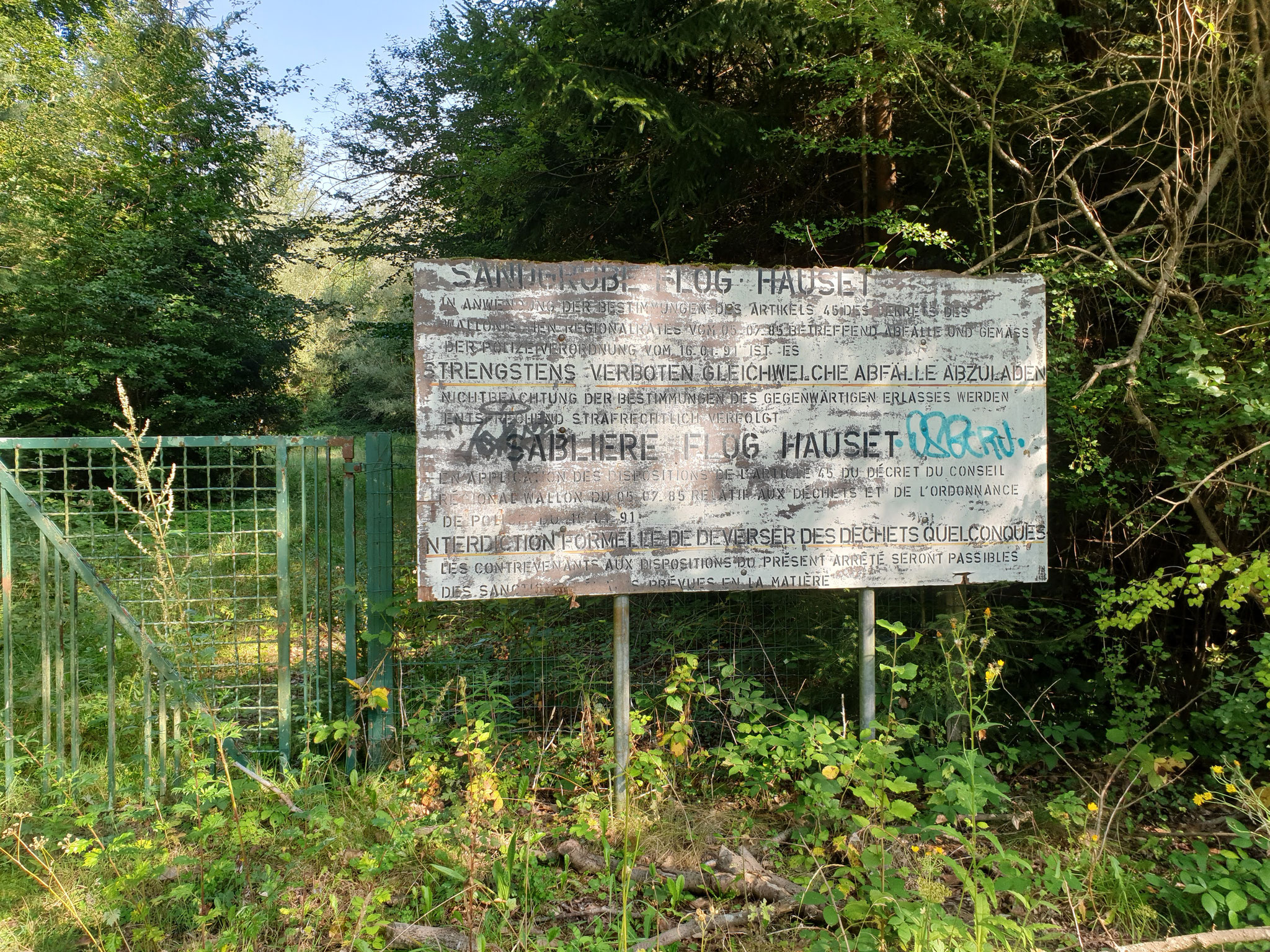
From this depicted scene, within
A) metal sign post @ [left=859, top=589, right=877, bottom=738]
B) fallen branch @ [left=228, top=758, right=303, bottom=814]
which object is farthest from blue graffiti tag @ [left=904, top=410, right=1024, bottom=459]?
fallen branch @ [left=228, top=758, right=303, bottom=814]

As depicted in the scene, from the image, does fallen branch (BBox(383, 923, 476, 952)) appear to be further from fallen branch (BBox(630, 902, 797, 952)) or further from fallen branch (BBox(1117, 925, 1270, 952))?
fallen branch (BBox(1117, 925, 1270, 952))

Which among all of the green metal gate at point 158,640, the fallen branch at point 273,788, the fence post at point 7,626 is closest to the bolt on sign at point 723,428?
the green metal gate at point 158,640

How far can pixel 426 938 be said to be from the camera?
9.49 ft

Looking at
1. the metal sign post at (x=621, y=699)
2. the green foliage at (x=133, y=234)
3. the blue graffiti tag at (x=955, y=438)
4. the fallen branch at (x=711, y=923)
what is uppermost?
the green foliage at (x=133, y=234)

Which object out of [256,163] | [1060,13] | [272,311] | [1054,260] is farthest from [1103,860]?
[256,163]

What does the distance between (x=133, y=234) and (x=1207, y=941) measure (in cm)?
1546

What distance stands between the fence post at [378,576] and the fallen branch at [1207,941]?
11.3ft

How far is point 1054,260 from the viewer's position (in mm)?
4137

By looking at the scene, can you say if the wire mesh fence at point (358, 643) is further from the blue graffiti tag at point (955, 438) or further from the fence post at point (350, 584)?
the blue graffiti tag at point (955, 438)

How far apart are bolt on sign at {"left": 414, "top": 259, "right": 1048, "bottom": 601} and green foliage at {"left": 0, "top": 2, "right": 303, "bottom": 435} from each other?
10639 millimetres

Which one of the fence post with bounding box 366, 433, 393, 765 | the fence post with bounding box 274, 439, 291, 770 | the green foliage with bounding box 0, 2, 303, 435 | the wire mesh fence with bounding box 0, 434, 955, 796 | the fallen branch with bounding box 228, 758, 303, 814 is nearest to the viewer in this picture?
the fallen branch with bounding box 228, 758, 303, 814

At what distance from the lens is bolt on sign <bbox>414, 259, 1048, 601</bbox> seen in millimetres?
3508

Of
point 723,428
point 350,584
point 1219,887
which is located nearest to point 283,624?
point 350,584

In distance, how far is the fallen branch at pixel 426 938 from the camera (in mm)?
2863
